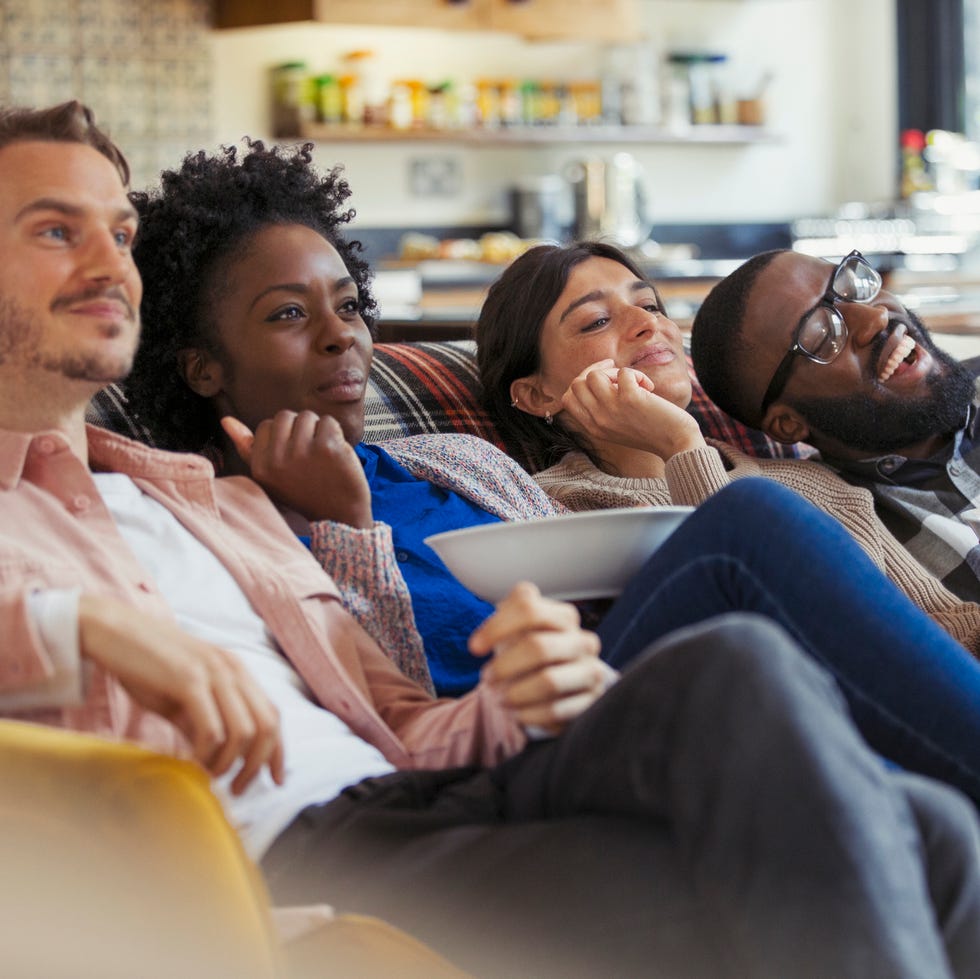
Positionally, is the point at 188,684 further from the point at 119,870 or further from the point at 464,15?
the point at 464,15

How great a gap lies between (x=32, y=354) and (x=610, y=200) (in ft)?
16.5

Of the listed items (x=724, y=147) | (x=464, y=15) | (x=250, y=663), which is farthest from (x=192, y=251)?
(x=724, y=147)

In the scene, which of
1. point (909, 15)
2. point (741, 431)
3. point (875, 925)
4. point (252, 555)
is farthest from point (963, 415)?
point (909, 15)

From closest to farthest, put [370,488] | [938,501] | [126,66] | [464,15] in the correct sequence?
[370,488] → [938,501] → [126,66] → [464,15]

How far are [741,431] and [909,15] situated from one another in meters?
4.94

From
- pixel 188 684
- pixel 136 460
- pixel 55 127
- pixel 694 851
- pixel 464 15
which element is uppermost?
pixel 464 15

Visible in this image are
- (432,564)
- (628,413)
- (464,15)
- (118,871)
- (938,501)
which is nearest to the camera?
(118,871)

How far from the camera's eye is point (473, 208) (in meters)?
6.23

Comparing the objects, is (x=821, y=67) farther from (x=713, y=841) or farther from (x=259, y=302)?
(x=713, y=841)

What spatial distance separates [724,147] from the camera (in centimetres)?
675

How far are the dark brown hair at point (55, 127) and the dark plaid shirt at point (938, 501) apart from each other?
1.14 meters

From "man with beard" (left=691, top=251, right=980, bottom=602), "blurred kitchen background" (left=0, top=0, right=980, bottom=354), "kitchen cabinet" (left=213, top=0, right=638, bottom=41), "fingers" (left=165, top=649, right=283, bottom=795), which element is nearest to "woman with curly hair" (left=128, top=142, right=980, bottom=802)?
Result: "fingers" (left=165, top=649, right=283, bottom=795)

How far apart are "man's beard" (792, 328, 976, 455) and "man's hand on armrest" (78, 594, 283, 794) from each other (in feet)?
4.17

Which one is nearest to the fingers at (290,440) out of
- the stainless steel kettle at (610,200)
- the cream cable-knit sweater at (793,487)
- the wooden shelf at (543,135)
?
the cream cable-knit sweater at (793,487)
